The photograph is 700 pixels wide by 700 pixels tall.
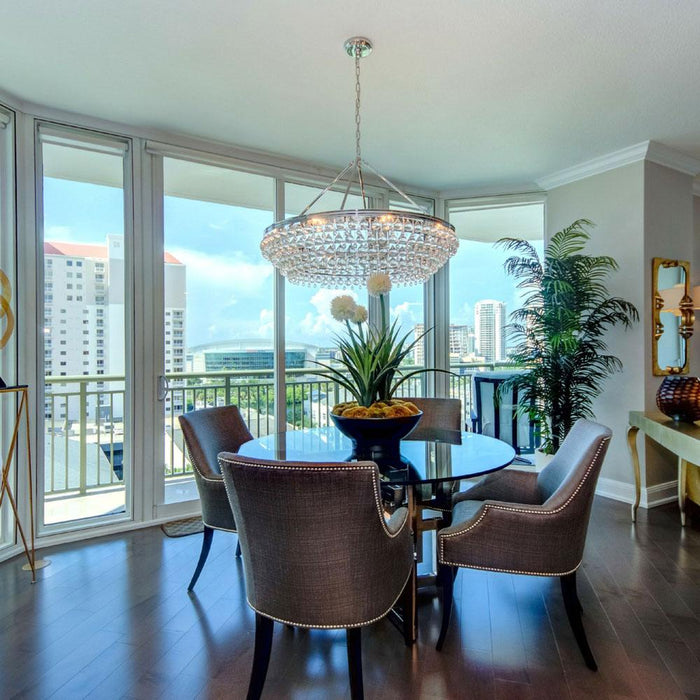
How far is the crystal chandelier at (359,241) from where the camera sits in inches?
88.7

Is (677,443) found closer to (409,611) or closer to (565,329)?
(565,329)

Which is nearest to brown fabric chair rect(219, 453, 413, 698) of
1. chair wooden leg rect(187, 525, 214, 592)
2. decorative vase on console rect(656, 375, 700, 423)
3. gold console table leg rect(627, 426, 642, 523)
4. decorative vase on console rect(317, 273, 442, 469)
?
decorative vase on console rect(317, 273, 442, 469)

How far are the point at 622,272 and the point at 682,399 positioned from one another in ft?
3.94

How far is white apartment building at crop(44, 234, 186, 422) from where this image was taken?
3.16m

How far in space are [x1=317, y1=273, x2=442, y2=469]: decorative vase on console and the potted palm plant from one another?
1976 mm

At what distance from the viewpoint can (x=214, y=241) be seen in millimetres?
3719

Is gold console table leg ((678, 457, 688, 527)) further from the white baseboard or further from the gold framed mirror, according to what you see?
the gold framed mirror

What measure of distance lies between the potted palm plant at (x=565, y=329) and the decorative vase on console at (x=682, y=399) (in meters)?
0.66

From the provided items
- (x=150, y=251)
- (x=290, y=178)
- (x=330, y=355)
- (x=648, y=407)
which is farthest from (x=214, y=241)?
(x=648, y=407)

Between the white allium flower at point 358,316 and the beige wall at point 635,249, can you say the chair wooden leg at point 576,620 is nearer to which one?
the white allium flower at point 358,316

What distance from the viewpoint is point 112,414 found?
12.0ft

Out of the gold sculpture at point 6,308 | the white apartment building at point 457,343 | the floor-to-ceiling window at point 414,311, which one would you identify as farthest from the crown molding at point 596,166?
the gold sculpture at point 6,308

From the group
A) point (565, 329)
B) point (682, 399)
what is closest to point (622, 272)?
point (565, 329)

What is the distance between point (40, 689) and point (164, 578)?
86 centimetres
